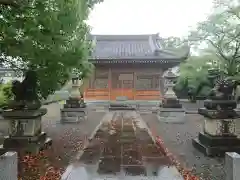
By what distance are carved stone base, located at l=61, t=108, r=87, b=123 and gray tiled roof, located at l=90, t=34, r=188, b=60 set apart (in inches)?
282

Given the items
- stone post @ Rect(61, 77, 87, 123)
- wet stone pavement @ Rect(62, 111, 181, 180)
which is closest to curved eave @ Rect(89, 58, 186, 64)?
stone post @ Rect(61, 77, 87, 123)

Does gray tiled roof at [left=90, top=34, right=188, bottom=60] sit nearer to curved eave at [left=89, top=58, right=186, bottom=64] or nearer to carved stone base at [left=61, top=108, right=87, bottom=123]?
curved eave at [left=89, top=58, right=186, bottom=64]

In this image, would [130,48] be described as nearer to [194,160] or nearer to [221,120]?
[221,120]

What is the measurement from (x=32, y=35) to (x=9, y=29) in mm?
495

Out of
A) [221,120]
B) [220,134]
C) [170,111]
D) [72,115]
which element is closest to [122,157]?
[220,134]

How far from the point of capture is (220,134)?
25.4 ft

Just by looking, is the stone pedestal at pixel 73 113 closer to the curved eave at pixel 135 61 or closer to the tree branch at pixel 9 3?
the curved eave at pixel 135 61

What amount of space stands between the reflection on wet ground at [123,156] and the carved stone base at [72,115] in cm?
565

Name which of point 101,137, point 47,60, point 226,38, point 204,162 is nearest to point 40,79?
point 47,60

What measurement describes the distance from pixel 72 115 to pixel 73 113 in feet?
0.42

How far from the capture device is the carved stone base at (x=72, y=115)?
15.9m

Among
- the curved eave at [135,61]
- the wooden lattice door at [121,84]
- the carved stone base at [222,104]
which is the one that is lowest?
the carved stone base at [222,104]

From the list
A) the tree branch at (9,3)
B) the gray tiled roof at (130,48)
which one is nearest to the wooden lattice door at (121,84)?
the gray tiled roof at (130,48)

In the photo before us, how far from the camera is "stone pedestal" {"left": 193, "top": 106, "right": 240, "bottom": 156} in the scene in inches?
295
